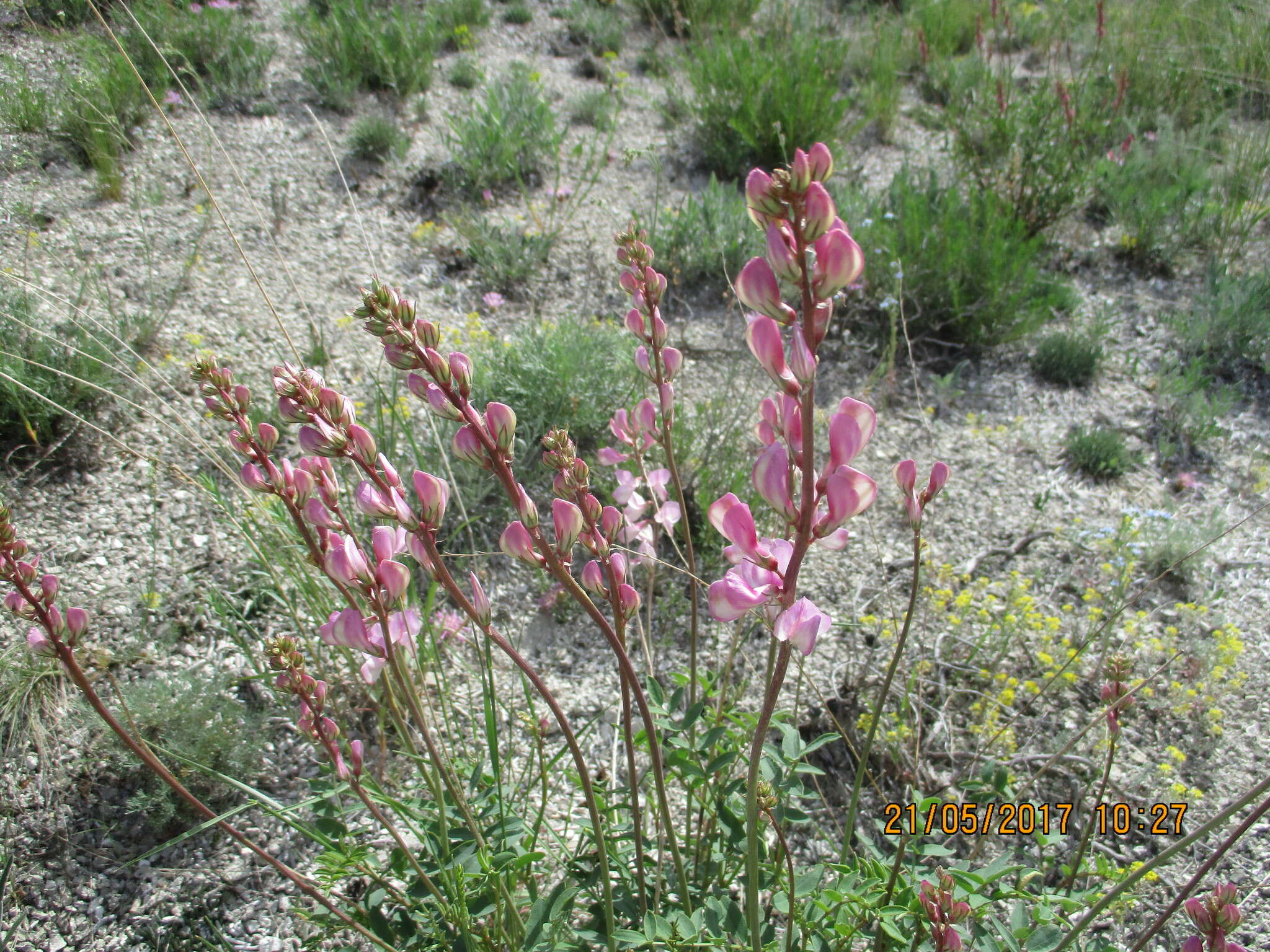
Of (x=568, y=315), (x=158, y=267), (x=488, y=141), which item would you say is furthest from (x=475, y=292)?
(x=158, y=267)

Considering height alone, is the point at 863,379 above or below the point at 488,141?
below

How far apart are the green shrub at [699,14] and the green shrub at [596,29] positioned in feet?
1.00

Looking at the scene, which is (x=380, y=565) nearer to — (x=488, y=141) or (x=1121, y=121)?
(x=488, y=141)

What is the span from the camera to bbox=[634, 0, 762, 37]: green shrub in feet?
20.2

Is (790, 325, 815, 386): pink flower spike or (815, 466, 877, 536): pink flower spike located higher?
(790, 325, 815, 386): pink flower spike

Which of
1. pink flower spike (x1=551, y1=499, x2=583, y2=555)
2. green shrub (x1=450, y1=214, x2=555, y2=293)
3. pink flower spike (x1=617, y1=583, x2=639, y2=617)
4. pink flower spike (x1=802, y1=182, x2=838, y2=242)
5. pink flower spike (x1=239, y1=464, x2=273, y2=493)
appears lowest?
green shrub (x1=450, y1=214, x2=555, y2=293)

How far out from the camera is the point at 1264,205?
425cm

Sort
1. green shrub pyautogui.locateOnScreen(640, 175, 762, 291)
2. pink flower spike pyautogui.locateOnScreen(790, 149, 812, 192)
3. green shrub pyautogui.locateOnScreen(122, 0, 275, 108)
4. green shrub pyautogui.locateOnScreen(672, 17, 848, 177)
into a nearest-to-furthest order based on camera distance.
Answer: pink flower spike pyautogui.locateOnScreen(790, 149, 812, 192) < green shrub pyautogui.locateOnScreen(640, 175, 762, 291) < green shrub pyautogui.locateOnScreen(672, 17, 848, 177) < green shrub pyautogui.locateOnScreen(122, 0, 275, 108)

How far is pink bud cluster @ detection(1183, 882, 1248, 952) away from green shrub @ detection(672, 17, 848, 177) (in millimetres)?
4359

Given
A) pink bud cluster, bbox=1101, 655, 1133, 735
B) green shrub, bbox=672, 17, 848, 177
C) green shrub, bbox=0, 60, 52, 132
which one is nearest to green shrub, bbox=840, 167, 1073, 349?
green shrub, bbox=672, 17, 848, 177

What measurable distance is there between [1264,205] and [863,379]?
264cm

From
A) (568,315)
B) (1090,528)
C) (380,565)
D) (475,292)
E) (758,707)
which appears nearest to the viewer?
(380,565)

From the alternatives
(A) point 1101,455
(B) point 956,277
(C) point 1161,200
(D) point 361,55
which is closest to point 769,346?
(A) point 1101,455

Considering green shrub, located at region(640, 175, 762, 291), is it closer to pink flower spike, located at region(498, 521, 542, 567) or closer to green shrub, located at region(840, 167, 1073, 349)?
green shrub, located at region(840, 167, 1073, 349)
